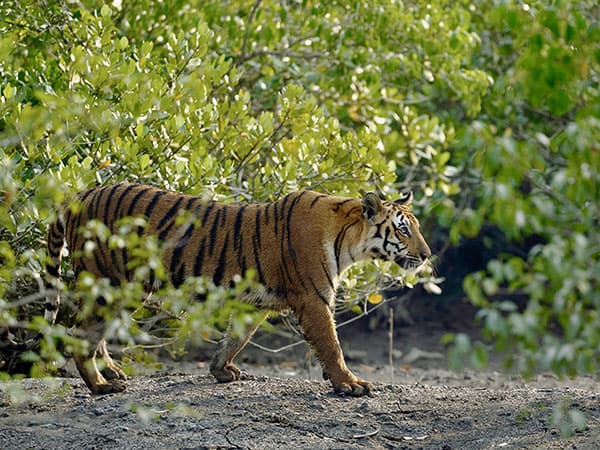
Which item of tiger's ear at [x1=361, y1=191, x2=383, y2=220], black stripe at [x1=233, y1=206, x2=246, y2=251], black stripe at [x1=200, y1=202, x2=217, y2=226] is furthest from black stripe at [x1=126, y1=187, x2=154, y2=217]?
tiger's ear at [x1=361, y1=191, x2=383, y2=220]

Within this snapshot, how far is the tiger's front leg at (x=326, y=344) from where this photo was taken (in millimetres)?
6230

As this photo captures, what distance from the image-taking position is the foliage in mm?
3342

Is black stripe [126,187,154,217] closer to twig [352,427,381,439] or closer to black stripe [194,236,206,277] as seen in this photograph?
black stripe [194,236,206,277]

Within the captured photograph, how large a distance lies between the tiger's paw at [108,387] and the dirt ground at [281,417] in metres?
0.06

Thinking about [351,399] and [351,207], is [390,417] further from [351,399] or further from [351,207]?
[351,207]

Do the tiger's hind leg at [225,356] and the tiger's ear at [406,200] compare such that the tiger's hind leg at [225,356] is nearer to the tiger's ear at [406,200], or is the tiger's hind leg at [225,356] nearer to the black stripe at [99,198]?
the black stripe at [99,198]

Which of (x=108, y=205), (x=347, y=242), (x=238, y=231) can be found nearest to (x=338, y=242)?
(x=347, y=242)

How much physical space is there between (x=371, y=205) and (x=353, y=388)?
115 cm

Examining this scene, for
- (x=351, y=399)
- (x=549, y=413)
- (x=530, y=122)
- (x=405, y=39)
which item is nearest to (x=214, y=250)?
(x=351, y=399)

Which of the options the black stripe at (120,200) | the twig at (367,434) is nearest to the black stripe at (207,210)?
the black stripe at (120,200)

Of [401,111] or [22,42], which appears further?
[401,111]

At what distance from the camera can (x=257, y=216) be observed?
6.51 m

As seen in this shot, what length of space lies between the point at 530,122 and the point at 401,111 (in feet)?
8.63

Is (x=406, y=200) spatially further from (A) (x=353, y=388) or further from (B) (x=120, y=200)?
(B) (x=120, y=200)
